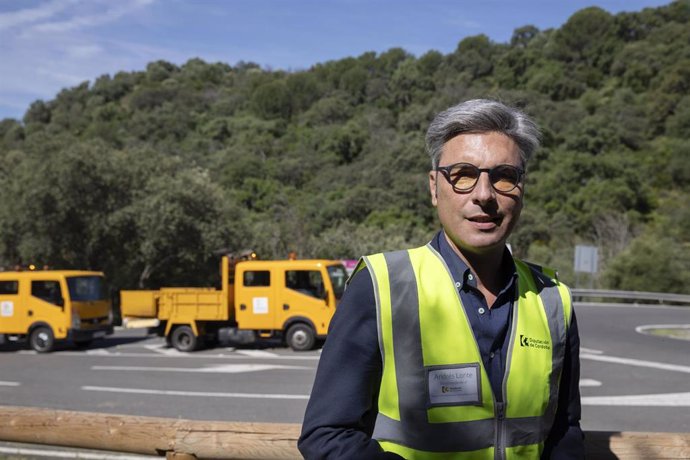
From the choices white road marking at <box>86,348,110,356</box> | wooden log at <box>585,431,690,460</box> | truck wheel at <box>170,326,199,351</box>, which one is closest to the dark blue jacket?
wooden log at <box>585,431,690,460</box>

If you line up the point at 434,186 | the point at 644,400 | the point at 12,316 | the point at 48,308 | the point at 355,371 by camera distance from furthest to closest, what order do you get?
the point at 12,316
the point at 48,308
the point at 644,400
the point at 434,186
the point at 355,371

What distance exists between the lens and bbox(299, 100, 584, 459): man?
1843 millimetres

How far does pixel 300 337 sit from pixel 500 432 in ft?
46.2

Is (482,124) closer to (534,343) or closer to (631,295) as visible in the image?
A: (534,343)

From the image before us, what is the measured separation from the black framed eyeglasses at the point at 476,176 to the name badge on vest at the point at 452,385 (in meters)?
0.49

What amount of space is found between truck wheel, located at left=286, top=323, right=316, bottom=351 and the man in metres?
13.8

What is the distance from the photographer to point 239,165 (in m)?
63.1

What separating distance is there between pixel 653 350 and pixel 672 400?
17.0ft

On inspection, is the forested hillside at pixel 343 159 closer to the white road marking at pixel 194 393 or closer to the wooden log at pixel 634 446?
the wooden log at pixel 634 446

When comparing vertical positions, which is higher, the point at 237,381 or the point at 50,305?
the point at 50,305

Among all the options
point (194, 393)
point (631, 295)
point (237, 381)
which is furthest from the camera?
point (631, 295)

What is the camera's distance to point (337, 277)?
16188 mm

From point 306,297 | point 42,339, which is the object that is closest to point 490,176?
point 306,297

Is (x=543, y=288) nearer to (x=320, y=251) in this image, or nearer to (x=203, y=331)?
(x=203, y=331)
